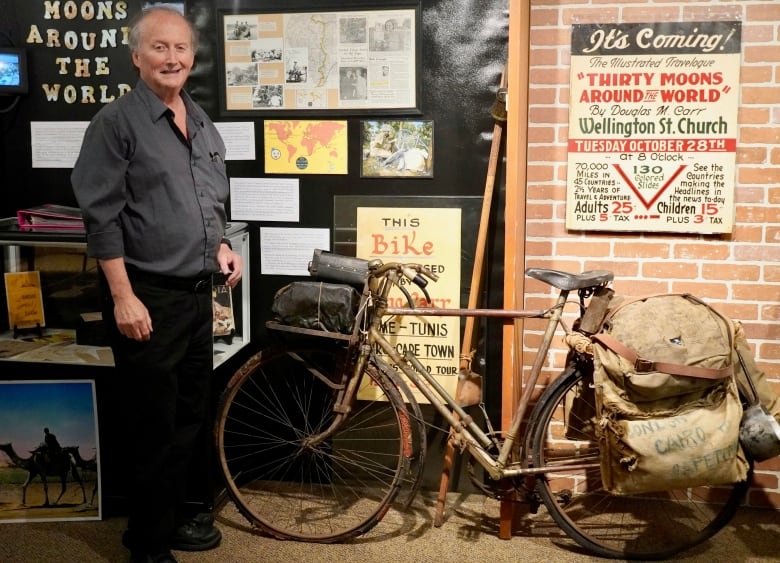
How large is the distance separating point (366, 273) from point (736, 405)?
1.33 meters

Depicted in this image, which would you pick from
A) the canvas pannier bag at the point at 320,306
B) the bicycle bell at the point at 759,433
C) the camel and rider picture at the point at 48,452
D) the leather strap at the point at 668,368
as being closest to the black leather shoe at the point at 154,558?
the camel and rider picture at the point at 48,452

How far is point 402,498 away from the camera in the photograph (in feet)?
12.1

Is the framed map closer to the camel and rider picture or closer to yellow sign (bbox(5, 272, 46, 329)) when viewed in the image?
yellow sign (bbox(5, 272, 46, 329))

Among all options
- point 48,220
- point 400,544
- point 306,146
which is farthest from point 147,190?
point 400,544

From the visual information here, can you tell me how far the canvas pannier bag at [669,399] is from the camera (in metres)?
2.86

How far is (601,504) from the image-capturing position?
3561 millimetres

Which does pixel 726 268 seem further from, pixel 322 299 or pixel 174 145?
pixel 174 145

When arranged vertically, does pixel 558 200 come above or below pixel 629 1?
below

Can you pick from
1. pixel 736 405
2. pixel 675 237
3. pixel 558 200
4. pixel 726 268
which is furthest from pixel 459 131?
pixel 736 405

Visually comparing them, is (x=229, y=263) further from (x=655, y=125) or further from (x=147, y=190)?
(x=655, y=125)

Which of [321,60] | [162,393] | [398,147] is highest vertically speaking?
[321,60]

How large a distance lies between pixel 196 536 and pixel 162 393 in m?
0.65

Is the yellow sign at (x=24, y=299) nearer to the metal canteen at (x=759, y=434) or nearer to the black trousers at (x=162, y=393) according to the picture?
the black trousers at (x=162, y=393)

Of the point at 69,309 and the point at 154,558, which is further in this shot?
the point at 69,309
